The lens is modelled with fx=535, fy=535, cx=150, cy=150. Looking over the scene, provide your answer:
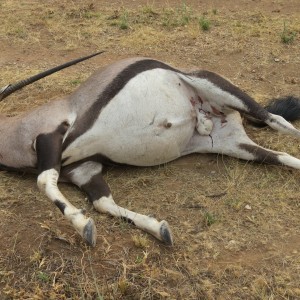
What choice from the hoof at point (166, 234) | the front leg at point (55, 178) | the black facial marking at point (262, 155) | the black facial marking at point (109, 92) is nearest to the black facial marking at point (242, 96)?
the black facial marking at point (262, 155)

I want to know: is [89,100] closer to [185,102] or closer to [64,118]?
[64,118]

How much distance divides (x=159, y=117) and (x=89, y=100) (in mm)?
555

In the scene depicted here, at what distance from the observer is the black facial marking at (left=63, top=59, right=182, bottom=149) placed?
12.9 feet

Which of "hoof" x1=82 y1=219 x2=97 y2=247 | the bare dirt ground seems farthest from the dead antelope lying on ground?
"hoof" x1=82 y1=219 x2=97 y2=247

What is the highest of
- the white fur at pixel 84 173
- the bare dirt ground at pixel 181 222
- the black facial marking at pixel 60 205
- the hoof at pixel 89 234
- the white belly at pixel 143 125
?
the white belly at pixel 143 125

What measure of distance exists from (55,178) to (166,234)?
0.89 m

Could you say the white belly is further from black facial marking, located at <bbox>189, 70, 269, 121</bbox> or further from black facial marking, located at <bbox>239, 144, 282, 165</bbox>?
black facial marking, located at <bbox>239, 144, 282, 165</bbox>

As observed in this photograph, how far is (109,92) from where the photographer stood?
4.11 metres

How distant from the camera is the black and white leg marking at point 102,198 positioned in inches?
134

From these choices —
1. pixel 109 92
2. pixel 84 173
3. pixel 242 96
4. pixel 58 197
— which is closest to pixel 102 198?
pixel 84 173

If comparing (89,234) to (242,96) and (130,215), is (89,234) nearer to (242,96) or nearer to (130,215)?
(130,215)

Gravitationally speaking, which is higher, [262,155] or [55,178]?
[55,178]

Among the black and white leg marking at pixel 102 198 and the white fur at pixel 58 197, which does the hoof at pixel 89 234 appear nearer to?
the white fur at pixel 58 197

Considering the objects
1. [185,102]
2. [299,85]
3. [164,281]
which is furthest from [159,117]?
[299,85]
